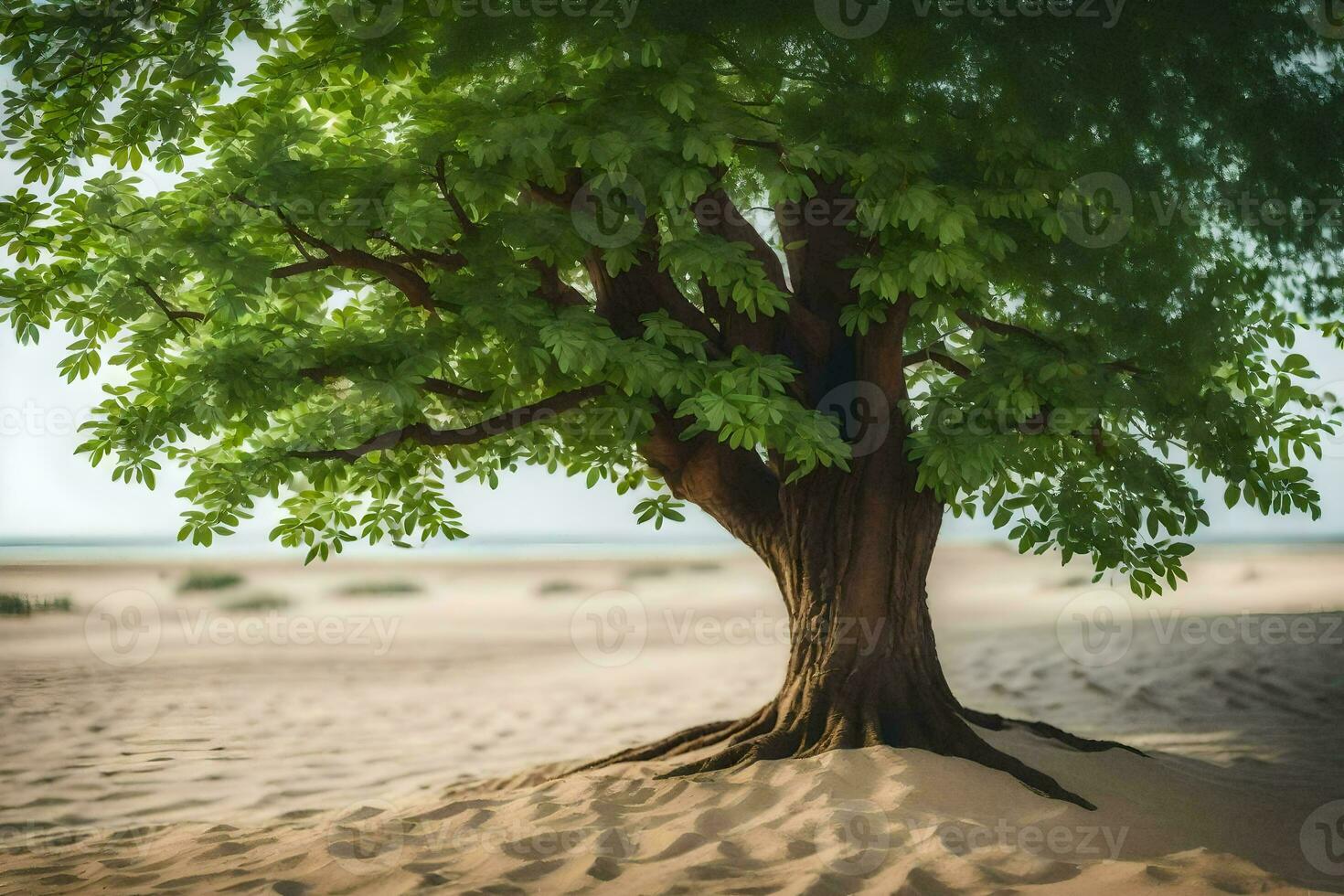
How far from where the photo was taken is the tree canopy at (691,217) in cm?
430

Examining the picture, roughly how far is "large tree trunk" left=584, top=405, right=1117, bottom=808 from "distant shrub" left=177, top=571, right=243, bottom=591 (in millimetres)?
19974

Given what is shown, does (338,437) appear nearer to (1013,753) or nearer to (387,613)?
(1013,753)

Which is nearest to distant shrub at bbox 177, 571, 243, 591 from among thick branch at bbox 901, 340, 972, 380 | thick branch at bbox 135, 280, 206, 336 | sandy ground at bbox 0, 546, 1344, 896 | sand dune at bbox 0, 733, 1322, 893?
sandy ground at bbox 0, 546, 1344, 896

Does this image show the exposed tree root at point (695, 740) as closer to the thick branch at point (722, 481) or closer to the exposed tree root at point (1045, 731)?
the thick branch at point (722, 481)

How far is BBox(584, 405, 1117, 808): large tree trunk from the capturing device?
5496mm

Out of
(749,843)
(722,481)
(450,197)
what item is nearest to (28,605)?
(722,481)

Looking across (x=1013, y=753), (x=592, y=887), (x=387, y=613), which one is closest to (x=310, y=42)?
(x=592, y=887)

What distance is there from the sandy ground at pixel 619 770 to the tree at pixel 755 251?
0.86m

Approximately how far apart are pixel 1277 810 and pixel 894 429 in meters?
2.65

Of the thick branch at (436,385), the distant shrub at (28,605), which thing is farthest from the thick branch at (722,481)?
the distant shrub at (28,605)

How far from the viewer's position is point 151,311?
513 centimetres

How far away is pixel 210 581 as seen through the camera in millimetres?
23469

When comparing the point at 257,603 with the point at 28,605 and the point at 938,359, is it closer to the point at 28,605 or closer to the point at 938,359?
the point at 28,605

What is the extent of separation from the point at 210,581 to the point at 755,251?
20622 millimetres
